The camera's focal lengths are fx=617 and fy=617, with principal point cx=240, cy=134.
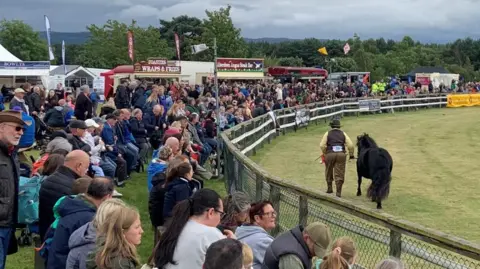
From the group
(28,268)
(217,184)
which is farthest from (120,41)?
(28,268)

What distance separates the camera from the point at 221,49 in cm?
7456

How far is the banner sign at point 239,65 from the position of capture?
50.2 m

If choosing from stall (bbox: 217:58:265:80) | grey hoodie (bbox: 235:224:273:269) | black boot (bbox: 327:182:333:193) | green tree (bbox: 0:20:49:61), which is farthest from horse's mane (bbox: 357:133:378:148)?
green tree (bbox: 0:20:49:61)

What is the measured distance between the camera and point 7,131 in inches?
226

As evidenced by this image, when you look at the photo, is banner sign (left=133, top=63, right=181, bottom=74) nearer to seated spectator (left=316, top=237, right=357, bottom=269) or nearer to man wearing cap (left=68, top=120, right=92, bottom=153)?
man wearing cap (left=68, top=120, right=92, bottom=153)

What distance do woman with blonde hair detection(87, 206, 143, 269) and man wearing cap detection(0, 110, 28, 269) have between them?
1.61m

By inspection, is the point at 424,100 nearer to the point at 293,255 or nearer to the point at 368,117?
the point at 368,117

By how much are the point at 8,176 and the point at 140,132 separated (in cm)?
903

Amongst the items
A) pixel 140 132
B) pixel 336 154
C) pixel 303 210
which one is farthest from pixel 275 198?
pixel 140 132

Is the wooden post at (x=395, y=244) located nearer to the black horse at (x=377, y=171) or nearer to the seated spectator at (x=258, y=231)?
the seated spectator at (x=258, y=231)

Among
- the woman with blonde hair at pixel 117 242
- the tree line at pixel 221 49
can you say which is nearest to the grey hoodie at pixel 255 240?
the woman with blonde hair at pixel 117 242

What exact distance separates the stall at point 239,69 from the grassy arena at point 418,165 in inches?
726

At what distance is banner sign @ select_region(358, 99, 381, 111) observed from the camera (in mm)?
36000

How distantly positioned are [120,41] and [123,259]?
273ft
